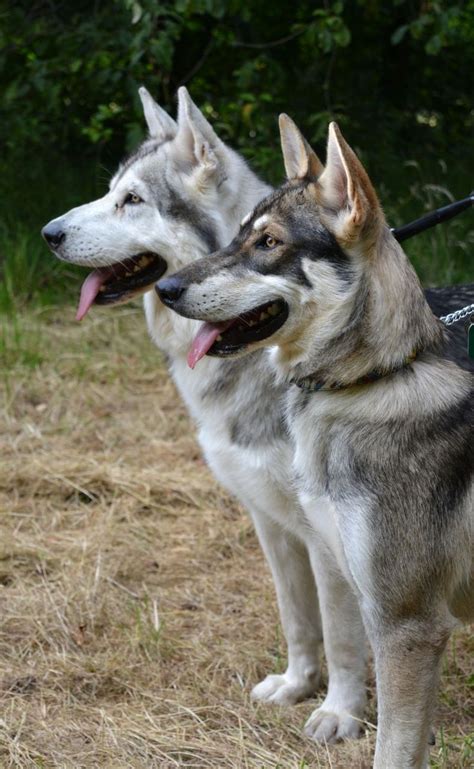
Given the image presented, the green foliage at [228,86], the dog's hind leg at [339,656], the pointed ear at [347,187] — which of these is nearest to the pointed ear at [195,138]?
the pointed ear at [347,187]

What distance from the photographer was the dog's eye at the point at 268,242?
2.95m

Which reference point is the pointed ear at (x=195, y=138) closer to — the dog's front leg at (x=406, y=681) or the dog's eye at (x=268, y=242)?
the dog's eye at (x=268, y=242)

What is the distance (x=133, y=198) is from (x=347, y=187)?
4.50 ft

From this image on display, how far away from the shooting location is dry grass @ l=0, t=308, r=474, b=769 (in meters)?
3.41

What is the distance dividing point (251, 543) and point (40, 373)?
239 centimetres

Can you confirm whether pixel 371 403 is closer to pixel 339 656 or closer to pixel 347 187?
pixel 347 187

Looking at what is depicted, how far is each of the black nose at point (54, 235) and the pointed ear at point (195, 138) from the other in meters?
0.58

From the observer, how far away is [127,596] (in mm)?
4508

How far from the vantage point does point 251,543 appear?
16.7 ft

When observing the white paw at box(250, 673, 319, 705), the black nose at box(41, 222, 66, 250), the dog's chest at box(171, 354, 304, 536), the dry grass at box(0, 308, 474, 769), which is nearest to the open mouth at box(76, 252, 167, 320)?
the black nose at box(41, 222, 66, 250)

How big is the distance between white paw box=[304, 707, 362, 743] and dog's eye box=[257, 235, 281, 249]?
169 cm

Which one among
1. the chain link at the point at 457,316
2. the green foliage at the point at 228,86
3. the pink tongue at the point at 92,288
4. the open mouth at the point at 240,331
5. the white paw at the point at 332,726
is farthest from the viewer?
the green foliage at the point at 228,86

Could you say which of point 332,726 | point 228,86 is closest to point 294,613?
point 332,726

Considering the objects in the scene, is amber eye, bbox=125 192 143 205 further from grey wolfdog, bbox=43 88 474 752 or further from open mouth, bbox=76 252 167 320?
open mouth, bbox=76 252 167 320
